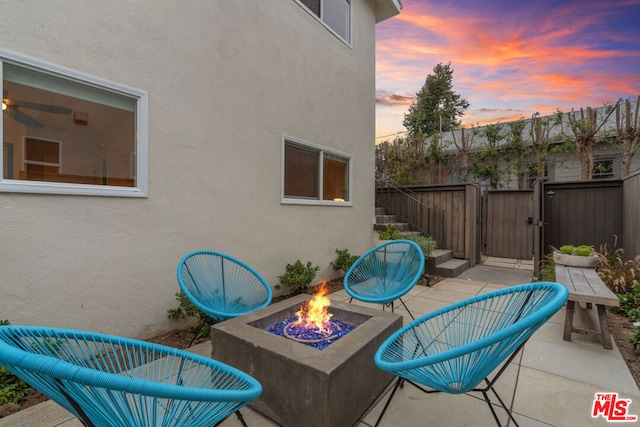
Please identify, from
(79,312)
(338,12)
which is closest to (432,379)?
(79,312)

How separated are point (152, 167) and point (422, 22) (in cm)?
695

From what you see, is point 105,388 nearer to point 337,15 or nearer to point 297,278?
point 297,278

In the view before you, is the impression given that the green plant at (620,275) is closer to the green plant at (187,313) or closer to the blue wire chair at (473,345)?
the blue wire chair at (473,345)

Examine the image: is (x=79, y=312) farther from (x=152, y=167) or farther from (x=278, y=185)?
(x=278, y=185)

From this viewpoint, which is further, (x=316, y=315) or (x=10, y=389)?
(x=316, y=315)

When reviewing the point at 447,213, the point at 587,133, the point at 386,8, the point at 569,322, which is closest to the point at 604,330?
the point at 569,322

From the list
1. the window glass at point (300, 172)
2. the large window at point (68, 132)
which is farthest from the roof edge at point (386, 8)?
the large window at point (68, 132)

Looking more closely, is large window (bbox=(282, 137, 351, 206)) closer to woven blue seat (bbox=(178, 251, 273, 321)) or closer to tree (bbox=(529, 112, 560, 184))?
woven blue seat (bbox=(178, 251, 273, 321))

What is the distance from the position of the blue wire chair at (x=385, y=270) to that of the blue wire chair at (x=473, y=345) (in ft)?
3.53

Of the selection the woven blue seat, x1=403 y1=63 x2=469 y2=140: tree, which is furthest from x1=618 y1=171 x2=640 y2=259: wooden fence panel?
x1=403 y1=63 x2=469 y2=140: tree

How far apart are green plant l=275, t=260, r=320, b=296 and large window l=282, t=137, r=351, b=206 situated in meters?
0.97

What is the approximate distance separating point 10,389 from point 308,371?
6.39 ft

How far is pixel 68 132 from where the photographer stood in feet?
7.55

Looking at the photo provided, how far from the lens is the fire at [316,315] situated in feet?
6.93
